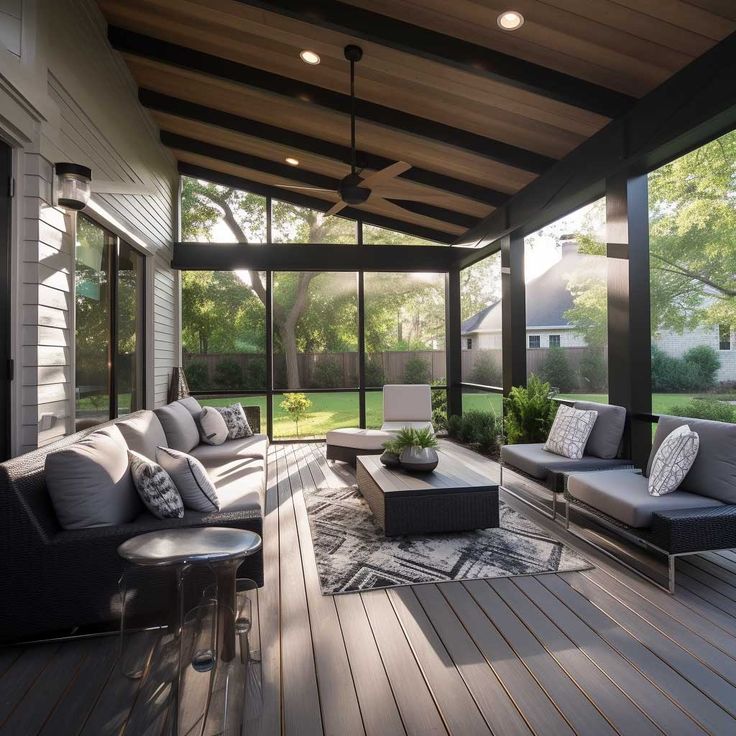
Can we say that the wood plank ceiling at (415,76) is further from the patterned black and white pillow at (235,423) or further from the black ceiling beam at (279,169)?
the patterned black and white pillow at (235,423)

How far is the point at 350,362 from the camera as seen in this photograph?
7.44 metres

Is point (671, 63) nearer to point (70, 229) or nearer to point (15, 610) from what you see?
point (70, 229)

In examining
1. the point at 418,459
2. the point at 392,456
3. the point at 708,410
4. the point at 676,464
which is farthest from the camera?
the point at 708,410

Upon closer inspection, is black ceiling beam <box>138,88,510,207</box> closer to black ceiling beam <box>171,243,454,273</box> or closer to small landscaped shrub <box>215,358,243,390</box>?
black ceiling beam <box>171,243,454,273</box>

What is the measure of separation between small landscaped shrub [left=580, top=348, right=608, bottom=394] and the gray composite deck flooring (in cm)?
271

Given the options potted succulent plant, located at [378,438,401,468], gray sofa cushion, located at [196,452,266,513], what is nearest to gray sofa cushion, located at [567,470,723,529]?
potted succulent plant, located at [378,438,401,468]

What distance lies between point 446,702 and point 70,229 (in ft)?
11.6

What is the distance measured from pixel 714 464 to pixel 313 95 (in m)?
4.25

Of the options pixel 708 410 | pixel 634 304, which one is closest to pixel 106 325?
pixel 634 304

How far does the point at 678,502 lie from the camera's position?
2900 mm

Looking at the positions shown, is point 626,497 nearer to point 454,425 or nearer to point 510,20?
point 510,20

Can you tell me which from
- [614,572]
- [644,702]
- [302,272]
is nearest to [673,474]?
A: [614,572]

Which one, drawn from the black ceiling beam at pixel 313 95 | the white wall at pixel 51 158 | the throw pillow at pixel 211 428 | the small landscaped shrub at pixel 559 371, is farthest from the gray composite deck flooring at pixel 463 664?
the black ceiling beam at pixel 313 95

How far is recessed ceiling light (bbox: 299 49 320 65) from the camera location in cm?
383
